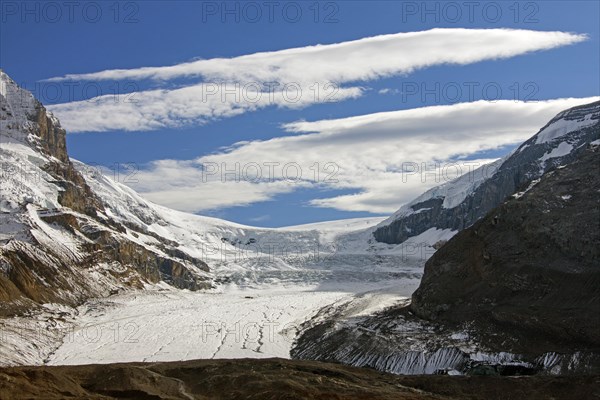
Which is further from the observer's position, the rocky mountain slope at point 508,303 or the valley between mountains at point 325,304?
the valley between mountains at point 325,304

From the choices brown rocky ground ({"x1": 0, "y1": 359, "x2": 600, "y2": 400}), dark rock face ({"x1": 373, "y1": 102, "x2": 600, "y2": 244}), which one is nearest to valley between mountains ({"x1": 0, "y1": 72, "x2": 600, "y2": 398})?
brown rocky ground ({"x1": 0, "y1": 359, "x2": 600, "y2": 400})

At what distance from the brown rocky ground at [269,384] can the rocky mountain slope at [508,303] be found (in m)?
8.02

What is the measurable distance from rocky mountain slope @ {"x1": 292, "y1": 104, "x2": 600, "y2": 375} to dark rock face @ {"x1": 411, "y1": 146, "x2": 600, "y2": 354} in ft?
0.30

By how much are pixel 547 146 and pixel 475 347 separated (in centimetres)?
11017

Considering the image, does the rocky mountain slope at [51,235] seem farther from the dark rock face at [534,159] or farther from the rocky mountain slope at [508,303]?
the dark rock face at [534,159]

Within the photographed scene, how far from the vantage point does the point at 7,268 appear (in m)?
93.1

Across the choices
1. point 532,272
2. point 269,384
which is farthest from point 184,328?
point 269,384

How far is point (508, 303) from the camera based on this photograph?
207 ft

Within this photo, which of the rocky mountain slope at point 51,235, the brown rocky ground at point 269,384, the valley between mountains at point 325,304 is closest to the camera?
the brown rocky ground at point 269,384

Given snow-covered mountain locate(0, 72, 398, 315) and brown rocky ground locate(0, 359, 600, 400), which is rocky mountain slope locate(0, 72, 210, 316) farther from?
brown rocky ground locate(0, 359, 600, 400)

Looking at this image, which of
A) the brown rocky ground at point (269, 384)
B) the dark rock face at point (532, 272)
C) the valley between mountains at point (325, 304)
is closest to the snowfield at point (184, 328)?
the valley between mountains at point (325, 304)

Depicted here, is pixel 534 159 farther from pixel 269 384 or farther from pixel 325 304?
pixel 269 384

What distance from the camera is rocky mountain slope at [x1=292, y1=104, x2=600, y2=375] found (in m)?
56.2

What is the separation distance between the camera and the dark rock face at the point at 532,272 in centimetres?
5738
